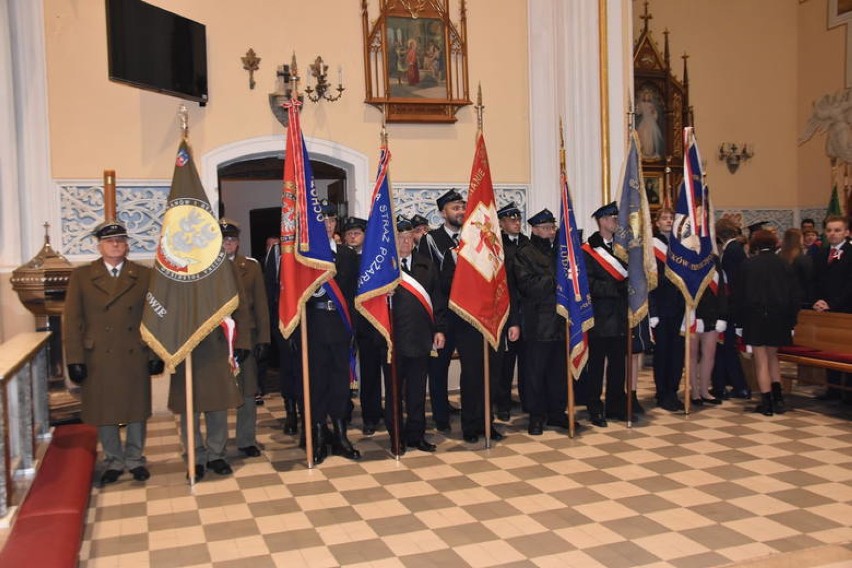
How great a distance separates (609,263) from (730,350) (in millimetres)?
1637

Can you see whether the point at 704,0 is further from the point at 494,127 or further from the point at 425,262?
the point at 425,262

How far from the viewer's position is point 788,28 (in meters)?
11.3

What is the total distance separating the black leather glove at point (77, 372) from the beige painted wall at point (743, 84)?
8779 mm

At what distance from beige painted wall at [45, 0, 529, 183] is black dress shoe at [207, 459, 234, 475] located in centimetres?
289

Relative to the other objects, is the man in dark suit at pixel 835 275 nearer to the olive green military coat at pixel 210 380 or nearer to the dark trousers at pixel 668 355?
the dark trousers at pixel 668 355

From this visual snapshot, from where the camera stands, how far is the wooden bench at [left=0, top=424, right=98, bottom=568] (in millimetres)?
3061

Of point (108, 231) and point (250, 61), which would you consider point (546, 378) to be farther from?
point (250, 61)

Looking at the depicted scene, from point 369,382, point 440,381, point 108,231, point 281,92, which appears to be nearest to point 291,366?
point 369,382

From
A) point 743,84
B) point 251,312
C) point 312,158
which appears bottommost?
point 251,312

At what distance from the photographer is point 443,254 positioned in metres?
5.66

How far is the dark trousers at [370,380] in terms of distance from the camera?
5965 mm

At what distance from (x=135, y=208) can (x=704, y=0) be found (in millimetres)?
8232

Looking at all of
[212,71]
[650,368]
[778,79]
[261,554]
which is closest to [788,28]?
[778,79]

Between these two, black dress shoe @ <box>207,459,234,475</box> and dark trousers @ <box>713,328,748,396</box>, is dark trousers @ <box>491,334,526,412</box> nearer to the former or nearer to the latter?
dark trousers @ <box>713,328,748,396</box>
